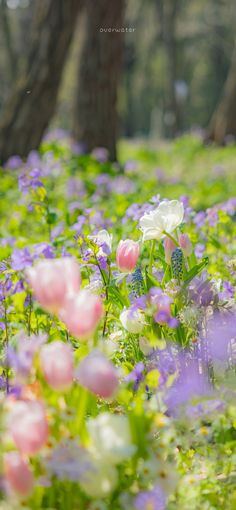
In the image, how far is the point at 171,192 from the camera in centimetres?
682

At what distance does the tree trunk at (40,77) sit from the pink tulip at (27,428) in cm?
659

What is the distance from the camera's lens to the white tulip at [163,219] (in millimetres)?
2369

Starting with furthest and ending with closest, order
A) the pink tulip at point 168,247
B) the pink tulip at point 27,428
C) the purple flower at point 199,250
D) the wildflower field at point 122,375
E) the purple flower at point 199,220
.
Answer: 1. the purple flower at point 199,220
2. the purple flower at point 199,250
3. the pink tulip at point 168,247
4. the wildflower field at point 122,375
5. the pink tulip at point 27,428

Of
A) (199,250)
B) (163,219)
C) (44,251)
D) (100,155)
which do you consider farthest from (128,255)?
(100,155)

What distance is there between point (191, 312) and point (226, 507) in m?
0.69

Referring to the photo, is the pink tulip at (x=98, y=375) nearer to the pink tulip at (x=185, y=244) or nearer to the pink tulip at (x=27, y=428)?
the pink tulip at (x=27, y=428)

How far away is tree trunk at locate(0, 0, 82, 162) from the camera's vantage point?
767 cm

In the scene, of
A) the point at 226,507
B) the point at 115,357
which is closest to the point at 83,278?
the point at 115,357

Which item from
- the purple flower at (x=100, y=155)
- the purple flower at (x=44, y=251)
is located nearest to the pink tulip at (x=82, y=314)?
the purple flower at (x=44, y=251)

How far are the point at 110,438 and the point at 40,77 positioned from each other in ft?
21.7

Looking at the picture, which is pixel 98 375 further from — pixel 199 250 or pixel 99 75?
pixel 99 75

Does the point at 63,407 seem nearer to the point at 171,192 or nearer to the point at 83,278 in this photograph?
the point at 83,278

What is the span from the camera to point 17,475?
4.66 ft

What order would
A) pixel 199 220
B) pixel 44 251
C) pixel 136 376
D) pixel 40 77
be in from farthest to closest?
pixel 40 77, pixel 199 220, pixel 44 251, pixel 136 376
